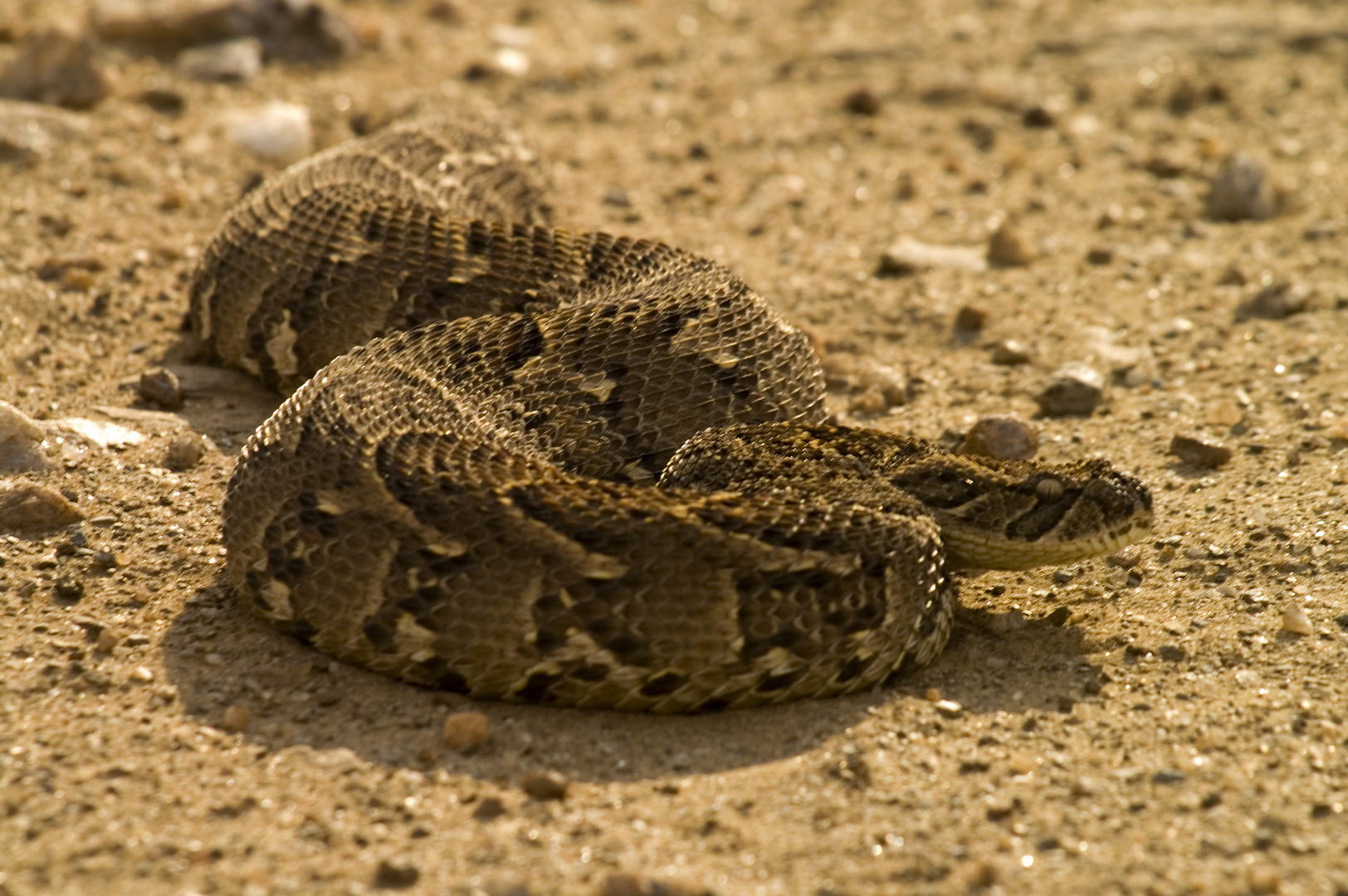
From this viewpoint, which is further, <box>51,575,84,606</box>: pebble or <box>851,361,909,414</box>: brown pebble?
<box>851,361,909,414</box>: brown pebble

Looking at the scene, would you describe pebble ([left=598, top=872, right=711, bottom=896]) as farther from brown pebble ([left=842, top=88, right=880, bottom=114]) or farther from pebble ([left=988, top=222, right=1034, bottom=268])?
brown pebble ([left=842, top=88, right=880, bottom=114])

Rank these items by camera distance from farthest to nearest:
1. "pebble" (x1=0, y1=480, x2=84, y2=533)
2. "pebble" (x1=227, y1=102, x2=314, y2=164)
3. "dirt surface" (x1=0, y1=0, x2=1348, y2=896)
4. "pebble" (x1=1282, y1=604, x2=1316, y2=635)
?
"pebble" (x1=227, y1=102, x2=314, y2=164)
"pebble" (x1=0, y1=480, x2=84, y2=533)
"pebble" (x1=1282, y1=604, x2=1316, y2=635)
"dirt surface" (x1=0, y1=0, x2=1348, y2=896)

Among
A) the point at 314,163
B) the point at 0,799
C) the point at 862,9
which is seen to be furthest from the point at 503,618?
the point at 862,9

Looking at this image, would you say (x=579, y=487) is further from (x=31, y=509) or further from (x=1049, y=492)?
(x=31, y=509)

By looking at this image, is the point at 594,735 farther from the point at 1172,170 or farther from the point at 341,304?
the point at 1172,170

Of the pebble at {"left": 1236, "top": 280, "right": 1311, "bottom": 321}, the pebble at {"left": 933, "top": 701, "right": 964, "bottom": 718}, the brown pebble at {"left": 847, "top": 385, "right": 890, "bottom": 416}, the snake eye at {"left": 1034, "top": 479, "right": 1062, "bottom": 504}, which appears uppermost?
the pebble at {"left": 1236, "top": 280, "right": 1311, "bottom": 321}

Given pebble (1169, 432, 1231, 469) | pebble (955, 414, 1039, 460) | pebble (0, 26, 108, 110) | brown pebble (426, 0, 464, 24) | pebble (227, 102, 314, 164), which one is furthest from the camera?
brown pebble (426, 0, 464, 24)

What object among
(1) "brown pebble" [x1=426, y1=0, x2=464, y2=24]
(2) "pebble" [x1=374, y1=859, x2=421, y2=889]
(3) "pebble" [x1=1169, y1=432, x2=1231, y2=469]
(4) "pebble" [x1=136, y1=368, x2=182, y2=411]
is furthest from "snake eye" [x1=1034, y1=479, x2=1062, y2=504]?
(1) "brown pebble" [x1=426, y1=0, x2=464, y2=24]
